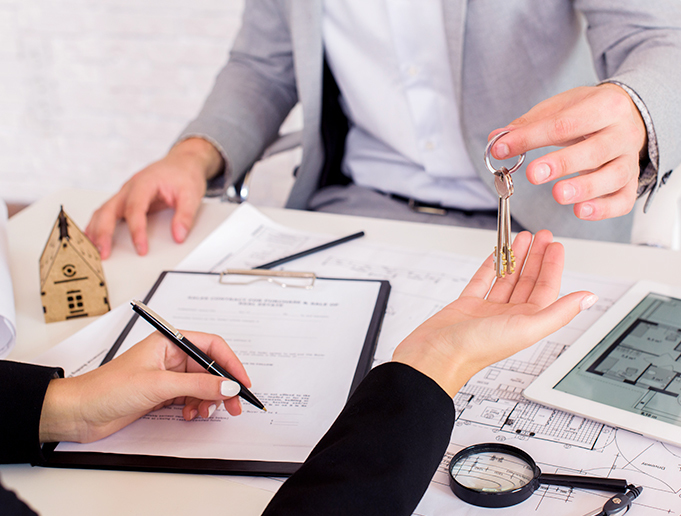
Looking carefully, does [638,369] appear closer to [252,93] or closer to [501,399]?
Answer: [501,399]

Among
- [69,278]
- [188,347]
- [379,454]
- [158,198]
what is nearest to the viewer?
[379,454]

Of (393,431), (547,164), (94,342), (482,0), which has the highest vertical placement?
(482,0)

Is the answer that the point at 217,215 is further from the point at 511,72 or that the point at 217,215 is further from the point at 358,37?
the point at 511,72

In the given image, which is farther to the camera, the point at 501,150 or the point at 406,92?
the point at 406,92

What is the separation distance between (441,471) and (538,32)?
A: 84cm

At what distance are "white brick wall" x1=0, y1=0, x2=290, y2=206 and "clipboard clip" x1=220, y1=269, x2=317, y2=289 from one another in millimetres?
1624

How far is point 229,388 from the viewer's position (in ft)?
1.75

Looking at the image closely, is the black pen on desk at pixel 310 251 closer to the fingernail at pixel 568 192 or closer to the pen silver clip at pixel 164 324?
the pen silver clip at pixel 164 324

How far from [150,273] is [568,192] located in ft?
1.98

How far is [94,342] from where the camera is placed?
72 centimetres

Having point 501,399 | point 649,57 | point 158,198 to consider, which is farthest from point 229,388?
point 649,57

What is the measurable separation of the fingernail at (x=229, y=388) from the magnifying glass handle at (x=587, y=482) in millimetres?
269

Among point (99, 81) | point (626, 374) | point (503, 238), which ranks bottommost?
point (99, 81)

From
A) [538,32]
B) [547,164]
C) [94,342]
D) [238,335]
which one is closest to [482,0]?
[538,32]
